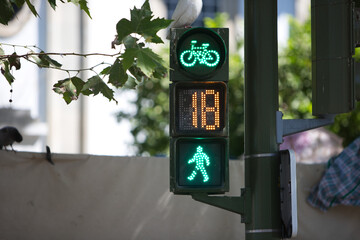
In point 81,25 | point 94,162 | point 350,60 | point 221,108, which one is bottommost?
point 94,162

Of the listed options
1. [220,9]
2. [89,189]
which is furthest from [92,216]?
[220,9]

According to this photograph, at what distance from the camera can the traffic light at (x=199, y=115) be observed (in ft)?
17.4

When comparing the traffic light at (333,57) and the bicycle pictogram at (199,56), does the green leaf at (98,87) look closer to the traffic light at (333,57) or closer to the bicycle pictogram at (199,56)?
the bicycle pictogram at (199,56)

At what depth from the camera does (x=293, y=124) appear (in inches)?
221

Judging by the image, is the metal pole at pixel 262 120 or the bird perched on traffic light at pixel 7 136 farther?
the bird perched on traffic light at pixel 7 136

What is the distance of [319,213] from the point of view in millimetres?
7473

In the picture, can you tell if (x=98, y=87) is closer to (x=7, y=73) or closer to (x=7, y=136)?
(x=7, y=73)

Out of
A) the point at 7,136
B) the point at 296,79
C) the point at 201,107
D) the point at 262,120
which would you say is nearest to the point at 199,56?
the point at 201,107

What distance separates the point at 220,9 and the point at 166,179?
1825cm

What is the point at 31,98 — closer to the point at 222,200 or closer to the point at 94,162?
the point at 94,162

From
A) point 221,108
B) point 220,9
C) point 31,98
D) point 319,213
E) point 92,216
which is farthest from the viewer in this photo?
point 220,9

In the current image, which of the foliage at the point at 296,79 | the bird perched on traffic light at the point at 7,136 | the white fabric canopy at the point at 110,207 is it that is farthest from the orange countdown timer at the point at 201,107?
the foliage at the point at 296,79

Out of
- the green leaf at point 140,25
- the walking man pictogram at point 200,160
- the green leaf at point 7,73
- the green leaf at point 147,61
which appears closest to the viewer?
the green leaf at point 147,61

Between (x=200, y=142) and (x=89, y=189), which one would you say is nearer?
(x=200, y=142)
